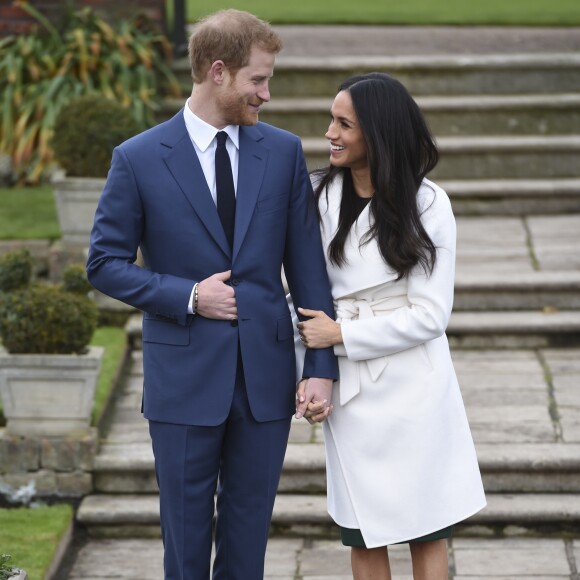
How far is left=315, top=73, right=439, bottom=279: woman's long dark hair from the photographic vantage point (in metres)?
3.46

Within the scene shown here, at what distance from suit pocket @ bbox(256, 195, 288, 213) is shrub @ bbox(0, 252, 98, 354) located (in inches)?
79.6

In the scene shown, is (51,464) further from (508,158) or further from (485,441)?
(508,158)

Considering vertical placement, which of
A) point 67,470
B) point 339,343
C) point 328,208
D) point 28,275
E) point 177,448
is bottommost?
point 67,470

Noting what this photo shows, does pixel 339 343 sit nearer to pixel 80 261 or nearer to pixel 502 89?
pixel 80 261

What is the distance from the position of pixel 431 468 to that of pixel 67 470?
7.45 ft

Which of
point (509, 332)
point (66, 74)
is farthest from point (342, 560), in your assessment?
A: point (66, 74)

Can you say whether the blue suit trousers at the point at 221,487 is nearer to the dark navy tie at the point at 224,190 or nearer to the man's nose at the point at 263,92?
the dark navy tie at the point at 224,190

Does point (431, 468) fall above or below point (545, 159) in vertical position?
above

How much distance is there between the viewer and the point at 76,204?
7.08 m

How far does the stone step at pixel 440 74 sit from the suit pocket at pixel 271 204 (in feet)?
17.6

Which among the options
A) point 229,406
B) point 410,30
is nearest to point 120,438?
point 229,406

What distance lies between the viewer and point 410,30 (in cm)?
1055

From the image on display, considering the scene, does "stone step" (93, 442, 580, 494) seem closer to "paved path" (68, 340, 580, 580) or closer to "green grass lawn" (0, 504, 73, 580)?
"paved path" (68, 340, 580, 580)

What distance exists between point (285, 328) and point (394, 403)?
1.24 ft
